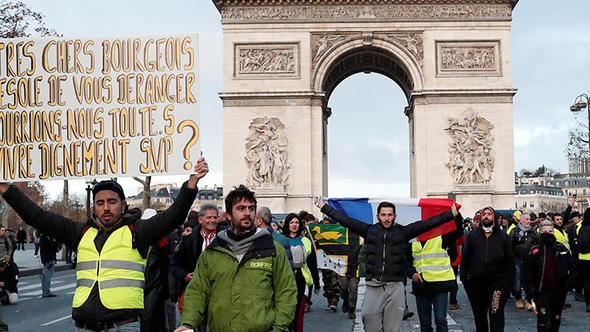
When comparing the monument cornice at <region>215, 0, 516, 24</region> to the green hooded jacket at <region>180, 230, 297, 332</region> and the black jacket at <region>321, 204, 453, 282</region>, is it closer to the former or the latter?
the black jacket at <region>321, 204, 453, 282</region>

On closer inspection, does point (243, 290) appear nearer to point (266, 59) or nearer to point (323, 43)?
point (266, 59)

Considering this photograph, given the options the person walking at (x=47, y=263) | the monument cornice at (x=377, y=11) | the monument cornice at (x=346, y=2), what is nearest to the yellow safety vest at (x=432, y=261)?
the person walking at (x=47, y=263)

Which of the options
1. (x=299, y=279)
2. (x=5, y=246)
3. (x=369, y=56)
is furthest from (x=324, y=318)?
(x=369, y=56)

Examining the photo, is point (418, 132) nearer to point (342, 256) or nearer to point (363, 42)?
point (363, 42)

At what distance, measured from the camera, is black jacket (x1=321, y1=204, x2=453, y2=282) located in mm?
7852

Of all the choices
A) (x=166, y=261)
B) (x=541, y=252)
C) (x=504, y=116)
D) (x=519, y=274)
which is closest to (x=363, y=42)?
(x=504, y=116)

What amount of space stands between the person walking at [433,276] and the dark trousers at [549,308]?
3.18 feet

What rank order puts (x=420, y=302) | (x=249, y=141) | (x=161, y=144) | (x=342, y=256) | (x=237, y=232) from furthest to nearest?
1. (x=249, y=141)
2. (x=342, y=256)
3. (x=420, y=302)
4. (x=161, y=144)
5. (x=237, y=232)

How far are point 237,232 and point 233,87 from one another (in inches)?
1059

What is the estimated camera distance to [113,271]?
4.93 metres

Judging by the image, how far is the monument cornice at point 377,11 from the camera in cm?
3195

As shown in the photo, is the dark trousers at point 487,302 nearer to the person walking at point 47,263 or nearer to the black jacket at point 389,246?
the black jacket at point 389,246

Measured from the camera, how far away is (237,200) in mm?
4957

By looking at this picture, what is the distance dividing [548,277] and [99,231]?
5.68 m
